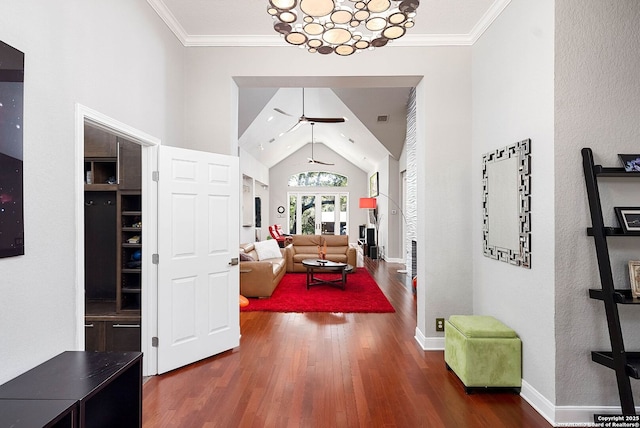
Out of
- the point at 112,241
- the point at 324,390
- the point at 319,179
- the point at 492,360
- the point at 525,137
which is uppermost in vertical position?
the point at 319,179

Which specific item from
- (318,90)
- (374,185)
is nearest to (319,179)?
(374,185)

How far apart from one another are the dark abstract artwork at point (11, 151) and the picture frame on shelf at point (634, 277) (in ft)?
11.0

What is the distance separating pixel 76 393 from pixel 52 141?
126cm

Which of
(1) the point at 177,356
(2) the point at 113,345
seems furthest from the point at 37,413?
(2) the point at 113,345

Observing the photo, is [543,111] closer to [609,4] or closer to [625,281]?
[609,4]

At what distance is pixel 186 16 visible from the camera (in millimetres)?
3219

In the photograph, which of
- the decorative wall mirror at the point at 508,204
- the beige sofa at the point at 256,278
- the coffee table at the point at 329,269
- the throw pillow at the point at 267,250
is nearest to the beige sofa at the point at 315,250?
the throw pillow at the point at 267,250

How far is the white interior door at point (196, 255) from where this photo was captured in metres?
3.01

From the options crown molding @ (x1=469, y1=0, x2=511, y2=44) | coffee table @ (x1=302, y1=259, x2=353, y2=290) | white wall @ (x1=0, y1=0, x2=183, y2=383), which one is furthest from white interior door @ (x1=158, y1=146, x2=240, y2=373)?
coffee table @ (x1=302, y1=259, x2=353, y2=290)

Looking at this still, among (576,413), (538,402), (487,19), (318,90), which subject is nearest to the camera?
(576,413)

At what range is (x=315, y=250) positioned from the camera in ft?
Answer: 27.4

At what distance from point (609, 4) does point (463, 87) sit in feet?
4.42

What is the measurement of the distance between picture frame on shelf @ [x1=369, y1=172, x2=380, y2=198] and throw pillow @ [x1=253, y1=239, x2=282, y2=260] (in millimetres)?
4978

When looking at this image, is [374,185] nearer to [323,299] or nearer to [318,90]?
[318,90]
